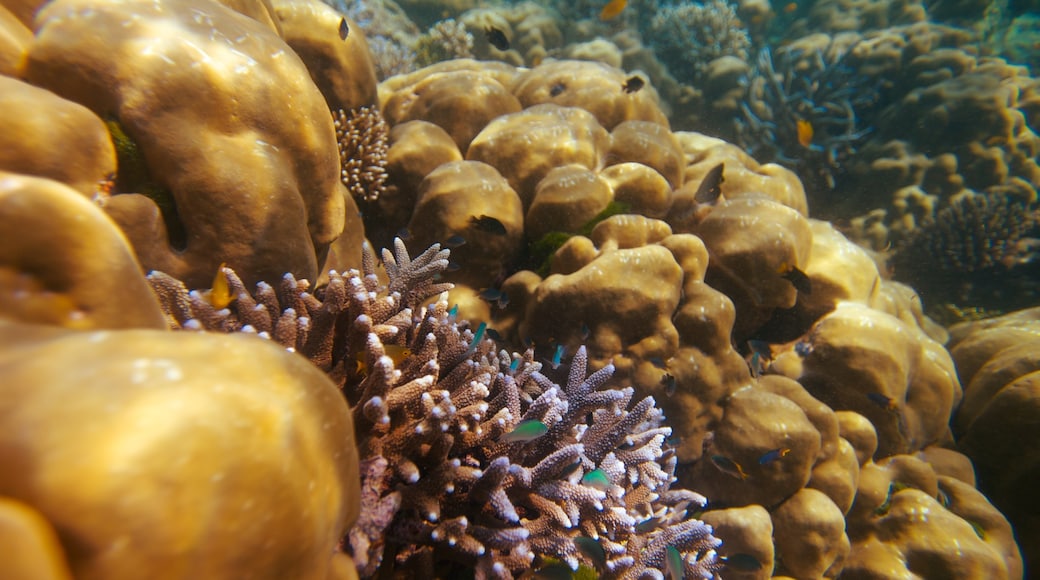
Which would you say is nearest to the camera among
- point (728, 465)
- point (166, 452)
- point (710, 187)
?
point (166, 452)

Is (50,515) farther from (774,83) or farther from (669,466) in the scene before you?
(774,83)

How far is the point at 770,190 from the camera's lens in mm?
5598

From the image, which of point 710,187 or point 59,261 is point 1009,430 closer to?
point 710,187

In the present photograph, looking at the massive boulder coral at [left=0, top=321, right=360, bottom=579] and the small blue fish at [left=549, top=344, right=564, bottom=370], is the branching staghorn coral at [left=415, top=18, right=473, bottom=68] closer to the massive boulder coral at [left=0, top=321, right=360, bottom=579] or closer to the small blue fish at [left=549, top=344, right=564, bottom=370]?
the small blue fish at [left=549, top=344, right=564, bottom=370]

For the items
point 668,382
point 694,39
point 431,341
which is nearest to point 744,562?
point 668,382

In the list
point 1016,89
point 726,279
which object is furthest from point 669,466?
point 1016,89

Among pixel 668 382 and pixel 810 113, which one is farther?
pixel 810 113

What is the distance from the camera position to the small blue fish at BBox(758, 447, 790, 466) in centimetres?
384

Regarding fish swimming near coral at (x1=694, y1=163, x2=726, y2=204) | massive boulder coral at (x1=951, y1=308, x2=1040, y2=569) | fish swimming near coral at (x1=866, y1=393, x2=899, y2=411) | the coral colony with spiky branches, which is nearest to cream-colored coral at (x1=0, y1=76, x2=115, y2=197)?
the coral colony with spiky branches

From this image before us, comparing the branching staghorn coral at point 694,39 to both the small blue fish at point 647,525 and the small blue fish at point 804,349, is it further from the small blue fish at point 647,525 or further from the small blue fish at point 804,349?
the small blue fish at point 647,525

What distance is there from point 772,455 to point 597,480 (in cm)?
205

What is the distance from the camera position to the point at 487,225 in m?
4.14

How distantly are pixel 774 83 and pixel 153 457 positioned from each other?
1232 centimetres

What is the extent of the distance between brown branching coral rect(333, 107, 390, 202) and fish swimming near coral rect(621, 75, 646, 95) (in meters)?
3.19
